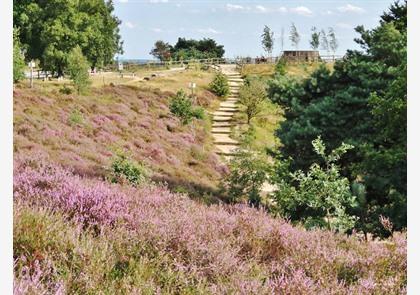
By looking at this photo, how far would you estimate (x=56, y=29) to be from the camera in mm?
41062

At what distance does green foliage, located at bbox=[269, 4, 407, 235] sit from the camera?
9.62m

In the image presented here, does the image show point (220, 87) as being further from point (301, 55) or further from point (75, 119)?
point (75, 119)

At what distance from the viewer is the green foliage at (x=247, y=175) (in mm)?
13578

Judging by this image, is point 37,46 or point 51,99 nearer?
point 51,99

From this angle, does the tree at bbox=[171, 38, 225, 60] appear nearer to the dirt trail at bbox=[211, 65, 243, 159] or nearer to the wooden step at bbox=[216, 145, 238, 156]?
the dirt trail at bbox=[211, 65, 243, 159]

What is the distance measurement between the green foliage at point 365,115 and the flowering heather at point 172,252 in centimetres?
619

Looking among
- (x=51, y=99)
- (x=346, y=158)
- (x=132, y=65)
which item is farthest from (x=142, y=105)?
(x=132, y=65)

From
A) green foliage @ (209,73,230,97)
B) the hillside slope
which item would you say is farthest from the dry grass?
the hillside slope

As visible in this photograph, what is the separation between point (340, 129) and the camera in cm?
1216

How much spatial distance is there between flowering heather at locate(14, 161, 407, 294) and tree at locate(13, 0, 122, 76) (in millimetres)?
39640

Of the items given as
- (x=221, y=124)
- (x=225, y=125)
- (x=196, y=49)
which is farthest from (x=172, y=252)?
(x=196, y=49)

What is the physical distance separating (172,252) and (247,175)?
10898 mm
